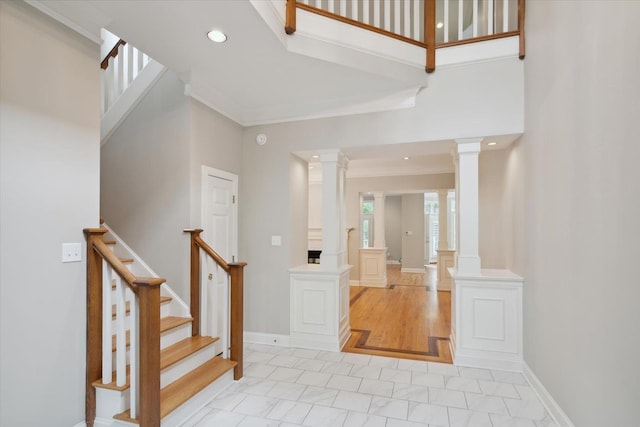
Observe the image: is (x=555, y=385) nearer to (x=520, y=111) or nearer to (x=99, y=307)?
(x=520, y=111)

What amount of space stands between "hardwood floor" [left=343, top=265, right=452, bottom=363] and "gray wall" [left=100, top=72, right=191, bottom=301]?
2238 mm

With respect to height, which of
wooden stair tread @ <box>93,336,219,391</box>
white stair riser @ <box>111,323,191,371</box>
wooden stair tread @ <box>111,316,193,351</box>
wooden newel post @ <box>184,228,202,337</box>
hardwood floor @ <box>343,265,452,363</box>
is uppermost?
wooden newel post @ <box>184,228,202,337</box>

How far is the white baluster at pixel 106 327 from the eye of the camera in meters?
2.16

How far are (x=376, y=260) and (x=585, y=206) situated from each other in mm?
5755

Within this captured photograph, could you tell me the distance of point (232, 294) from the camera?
9.91 feet

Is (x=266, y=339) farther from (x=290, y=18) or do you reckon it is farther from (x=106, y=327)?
(x=290, y=18)

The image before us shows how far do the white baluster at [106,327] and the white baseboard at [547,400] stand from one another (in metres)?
3.05

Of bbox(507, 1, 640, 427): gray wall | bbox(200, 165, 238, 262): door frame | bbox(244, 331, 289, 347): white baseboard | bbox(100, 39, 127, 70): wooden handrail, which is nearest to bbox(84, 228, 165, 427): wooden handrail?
bbox(200, 165, 238, 262): door frame

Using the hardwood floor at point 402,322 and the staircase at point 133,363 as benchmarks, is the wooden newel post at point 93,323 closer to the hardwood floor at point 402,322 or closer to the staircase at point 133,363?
the staircase at point 133,363

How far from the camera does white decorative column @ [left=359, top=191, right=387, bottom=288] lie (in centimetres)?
755

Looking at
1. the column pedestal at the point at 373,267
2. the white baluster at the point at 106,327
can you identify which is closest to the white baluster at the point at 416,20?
the white baluster at the point at 106,327

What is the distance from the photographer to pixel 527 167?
302cm

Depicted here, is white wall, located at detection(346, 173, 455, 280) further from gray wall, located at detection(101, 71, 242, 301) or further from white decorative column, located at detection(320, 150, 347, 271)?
gray wall, located at detection(101, 71, 242, 301)

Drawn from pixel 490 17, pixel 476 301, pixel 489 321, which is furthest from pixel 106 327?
pixel 490 17
